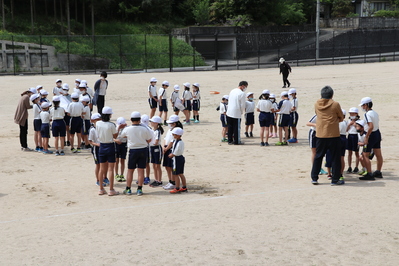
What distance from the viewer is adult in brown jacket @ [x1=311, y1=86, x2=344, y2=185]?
11102 mm

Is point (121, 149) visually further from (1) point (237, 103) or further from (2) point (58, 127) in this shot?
(1) point (237, 103)

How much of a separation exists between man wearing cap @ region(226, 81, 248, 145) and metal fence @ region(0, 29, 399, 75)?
86.2 ft

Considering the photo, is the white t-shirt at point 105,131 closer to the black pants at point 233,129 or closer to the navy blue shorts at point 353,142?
the navy blue shorts at point 353,142

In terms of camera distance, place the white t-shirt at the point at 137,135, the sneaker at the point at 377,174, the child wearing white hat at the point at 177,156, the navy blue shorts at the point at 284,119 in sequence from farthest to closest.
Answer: the navy blue shorts at the point at 284,119
the sneaker at the point at 377,174
the child wearing white hat at the point at 177,156
the white t-shirt at the point at 137,135

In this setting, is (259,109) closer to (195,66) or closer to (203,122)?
(203,122)

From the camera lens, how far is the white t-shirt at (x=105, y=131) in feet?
35.4

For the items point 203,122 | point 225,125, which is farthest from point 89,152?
point 203,122

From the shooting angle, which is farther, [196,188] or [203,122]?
[203,122]

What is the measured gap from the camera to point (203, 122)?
20828mm

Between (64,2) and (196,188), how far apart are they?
5402 cm

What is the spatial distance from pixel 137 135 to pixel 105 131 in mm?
673

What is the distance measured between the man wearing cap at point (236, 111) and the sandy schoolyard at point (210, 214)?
1.69 feet

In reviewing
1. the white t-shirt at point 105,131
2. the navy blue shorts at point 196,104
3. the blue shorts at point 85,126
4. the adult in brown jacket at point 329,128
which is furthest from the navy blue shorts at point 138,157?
the navy blue shorts at point 196,104

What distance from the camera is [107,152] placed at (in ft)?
36.0
